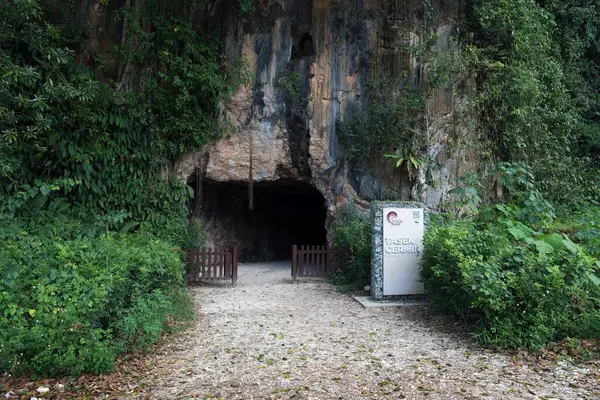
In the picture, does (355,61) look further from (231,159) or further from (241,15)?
(231,159)

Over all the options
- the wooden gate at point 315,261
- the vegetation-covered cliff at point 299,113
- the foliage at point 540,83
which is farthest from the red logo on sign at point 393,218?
the foliage at point 540,83

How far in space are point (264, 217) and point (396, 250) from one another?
35.0 feet

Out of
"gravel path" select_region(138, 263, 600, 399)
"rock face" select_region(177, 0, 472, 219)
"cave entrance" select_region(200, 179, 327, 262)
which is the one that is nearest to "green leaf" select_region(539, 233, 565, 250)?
"gravel path" select_region(138, 263, 600, 399)

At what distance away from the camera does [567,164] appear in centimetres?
1289

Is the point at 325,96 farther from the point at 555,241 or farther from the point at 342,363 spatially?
the point at 342,363

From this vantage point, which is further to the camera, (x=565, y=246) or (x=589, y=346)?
(x=565, y=246)

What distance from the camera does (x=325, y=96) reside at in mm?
11766

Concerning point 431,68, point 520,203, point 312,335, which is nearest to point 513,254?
point 312,335

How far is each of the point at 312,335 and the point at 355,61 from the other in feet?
27.4

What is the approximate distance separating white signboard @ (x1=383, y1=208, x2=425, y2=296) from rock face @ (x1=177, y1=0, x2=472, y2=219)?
139 inches

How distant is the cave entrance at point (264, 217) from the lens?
14930 mm

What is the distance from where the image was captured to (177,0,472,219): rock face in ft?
37.9

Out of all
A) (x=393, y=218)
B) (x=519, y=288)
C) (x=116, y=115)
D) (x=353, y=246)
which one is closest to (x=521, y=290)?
(x=519, y=288)

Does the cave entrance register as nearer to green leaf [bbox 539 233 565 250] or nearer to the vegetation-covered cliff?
the vegetation-covered cliff
